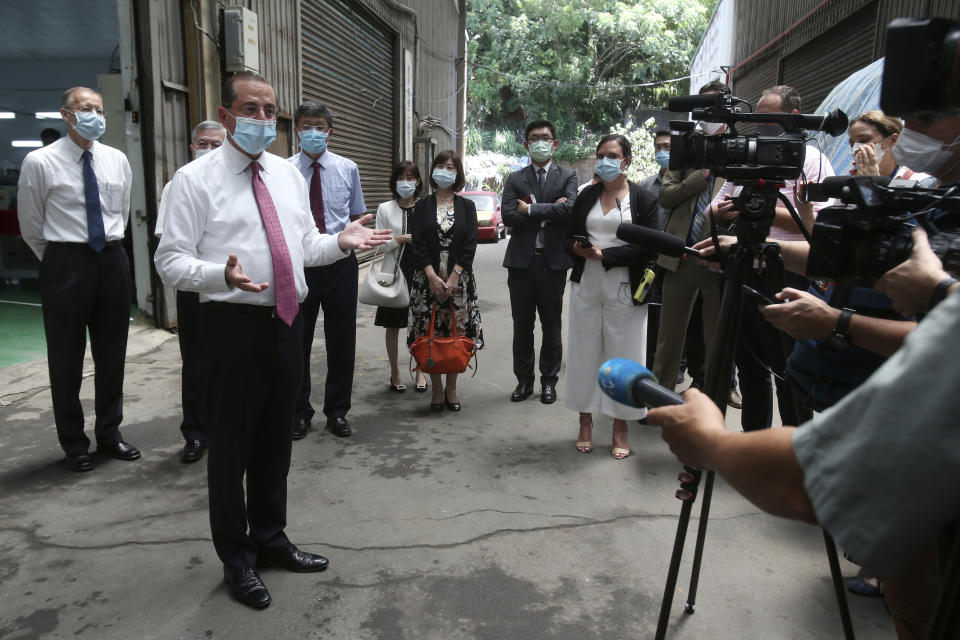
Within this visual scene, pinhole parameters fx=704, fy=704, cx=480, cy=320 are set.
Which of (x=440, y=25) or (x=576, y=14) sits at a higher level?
(x=576, y=14)

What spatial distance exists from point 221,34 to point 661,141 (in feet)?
15.3

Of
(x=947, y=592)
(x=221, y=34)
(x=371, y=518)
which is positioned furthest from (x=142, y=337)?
(x=947, y=592)

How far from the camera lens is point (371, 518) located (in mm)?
3504

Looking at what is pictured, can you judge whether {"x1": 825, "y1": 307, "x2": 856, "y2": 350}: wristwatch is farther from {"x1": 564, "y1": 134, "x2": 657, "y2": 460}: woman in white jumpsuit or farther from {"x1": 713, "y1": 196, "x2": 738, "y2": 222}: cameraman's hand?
{"x1": 564, "y1": 134, "x2": 657, "y2": 460}: woman in white jumpsuit

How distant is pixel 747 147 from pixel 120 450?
3.77 meters

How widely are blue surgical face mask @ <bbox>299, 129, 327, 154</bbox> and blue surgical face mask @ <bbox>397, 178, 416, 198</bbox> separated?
0.90 meters

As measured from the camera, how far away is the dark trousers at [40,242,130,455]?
4012mm

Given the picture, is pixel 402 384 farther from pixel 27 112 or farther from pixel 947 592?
pixel 27 112

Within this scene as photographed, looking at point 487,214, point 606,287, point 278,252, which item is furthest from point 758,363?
point 487,214

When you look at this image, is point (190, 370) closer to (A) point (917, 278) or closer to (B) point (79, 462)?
(B) point (79, 462)

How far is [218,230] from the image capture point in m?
2.74

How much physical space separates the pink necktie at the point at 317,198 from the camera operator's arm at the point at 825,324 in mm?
3359

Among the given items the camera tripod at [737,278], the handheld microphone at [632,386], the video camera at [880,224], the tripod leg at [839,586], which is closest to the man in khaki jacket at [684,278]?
the camera tripod at [737,278]

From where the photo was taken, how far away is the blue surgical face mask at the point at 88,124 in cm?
407
